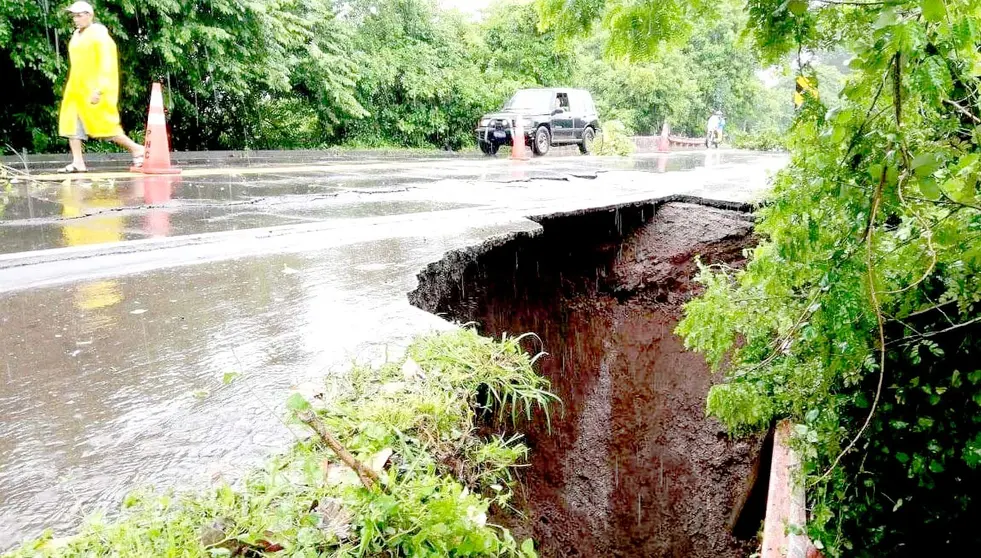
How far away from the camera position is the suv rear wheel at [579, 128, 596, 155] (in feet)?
62.8

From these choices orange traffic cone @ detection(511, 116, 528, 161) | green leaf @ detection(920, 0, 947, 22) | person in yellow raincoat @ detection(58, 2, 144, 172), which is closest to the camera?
green leaf @ detection(920, 0, 947, 22)

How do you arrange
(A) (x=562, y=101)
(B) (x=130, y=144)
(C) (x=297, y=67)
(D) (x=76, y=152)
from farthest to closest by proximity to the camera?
(A) (x=562, y=101) → (C) (x=297, y=67) → (B) (x=130, y=144) → (D) (x=76, y=152)

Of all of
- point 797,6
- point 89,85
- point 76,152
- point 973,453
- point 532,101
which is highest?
point 532,101

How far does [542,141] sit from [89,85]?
1132 cm

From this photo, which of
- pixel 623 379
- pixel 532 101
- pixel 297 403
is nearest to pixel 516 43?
pixel 532 101

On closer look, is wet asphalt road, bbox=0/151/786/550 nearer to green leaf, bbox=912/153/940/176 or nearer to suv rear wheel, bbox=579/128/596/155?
green leaf, bbox=912/153/940/176

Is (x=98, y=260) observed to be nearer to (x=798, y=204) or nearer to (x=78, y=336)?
(x=78, y=336)

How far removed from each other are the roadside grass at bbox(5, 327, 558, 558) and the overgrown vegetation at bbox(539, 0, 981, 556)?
3.89ft

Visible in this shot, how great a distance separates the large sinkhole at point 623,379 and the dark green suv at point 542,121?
30.5ft

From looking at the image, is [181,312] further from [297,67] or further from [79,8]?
[297,67]

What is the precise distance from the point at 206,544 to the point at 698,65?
39.7m

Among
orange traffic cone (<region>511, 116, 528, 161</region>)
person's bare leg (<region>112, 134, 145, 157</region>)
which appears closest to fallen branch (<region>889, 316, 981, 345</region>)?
person's bare leg (<region>112, 134, 145, 157</region>)

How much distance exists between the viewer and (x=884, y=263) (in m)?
2.02

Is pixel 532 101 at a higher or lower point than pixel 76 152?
higher
